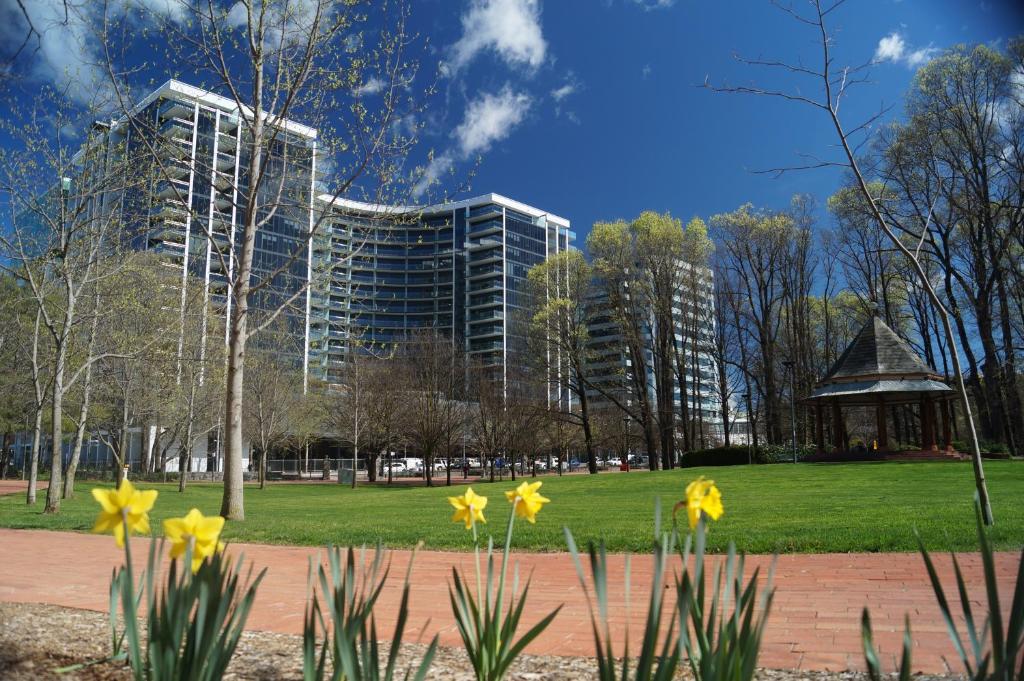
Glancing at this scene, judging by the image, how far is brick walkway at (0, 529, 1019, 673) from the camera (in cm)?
327

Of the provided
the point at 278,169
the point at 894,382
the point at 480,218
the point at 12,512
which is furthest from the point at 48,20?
the point at 480,218

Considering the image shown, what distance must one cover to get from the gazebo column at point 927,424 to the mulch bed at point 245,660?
1116 inches

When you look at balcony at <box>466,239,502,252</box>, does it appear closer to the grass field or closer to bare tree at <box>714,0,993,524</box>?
the grass field

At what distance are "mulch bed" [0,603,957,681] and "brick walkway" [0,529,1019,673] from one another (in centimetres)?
17

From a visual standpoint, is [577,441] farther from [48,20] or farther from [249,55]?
[48,20]

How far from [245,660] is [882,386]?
2859 cm

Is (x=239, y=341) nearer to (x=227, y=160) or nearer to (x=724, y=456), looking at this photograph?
(x=227, y=160)

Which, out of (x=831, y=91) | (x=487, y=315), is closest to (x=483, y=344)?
(x=487, y=315)

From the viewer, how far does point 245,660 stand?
3023 mm

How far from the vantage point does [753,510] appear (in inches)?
444

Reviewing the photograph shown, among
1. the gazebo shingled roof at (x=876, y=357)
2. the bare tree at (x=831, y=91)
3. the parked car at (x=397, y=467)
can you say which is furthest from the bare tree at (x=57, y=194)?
the parked car at (x=397, y=467)

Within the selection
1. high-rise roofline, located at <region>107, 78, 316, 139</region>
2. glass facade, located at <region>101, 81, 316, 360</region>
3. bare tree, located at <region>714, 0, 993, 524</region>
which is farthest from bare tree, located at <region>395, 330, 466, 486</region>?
bare tree, located at <region>714, 0, 993, 524</region>

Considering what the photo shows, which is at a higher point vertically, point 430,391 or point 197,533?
point 430,391

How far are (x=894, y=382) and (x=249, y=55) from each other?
83.2 feet
